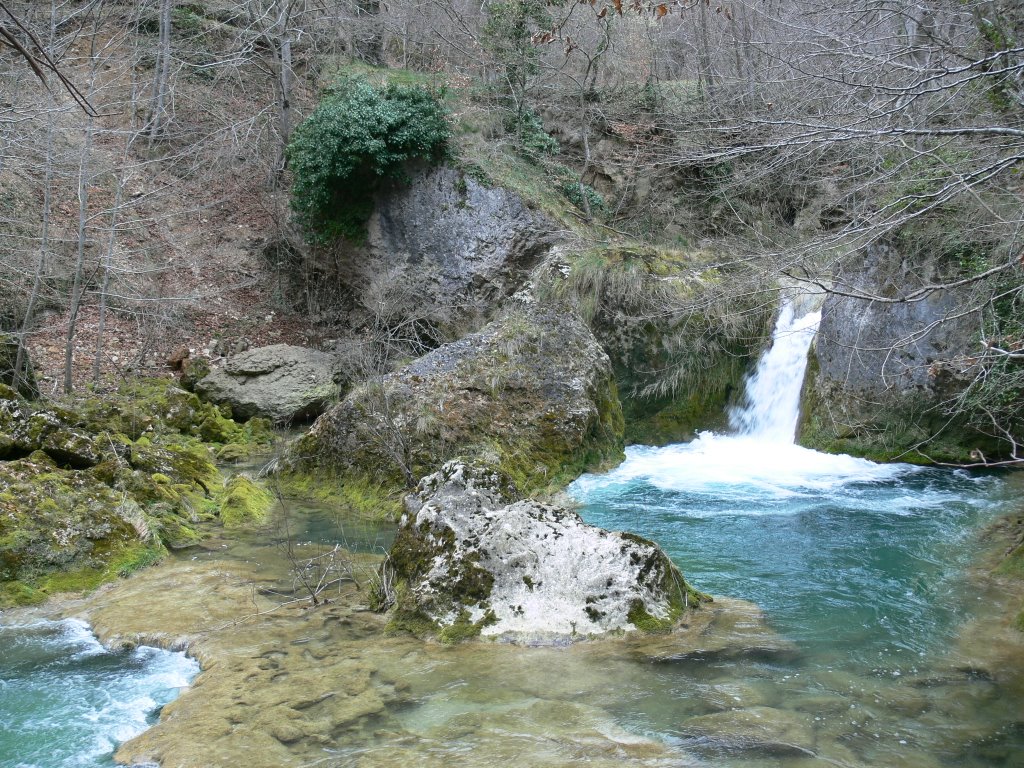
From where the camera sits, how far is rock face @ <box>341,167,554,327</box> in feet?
50.0

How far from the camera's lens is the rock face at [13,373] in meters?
10.4

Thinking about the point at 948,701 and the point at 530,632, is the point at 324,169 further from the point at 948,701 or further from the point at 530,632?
the point at 948,701

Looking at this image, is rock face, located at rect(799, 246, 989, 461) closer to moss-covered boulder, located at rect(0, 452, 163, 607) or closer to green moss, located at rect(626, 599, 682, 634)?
green moss, located at rect(626, 599, 682, 634)

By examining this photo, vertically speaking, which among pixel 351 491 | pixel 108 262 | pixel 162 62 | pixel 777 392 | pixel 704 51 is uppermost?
pixel 704 51

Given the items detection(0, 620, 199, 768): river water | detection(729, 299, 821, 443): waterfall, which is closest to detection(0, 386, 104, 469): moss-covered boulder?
→ detection(0, 620, 199, 768): river water

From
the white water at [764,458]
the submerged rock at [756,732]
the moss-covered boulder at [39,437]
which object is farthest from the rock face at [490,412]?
the submerged rock at [756,732]

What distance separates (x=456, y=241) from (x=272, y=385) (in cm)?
447

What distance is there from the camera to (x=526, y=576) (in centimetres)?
524

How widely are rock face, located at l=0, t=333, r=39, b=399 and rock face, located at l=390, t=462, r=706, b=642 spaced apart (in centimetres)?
733

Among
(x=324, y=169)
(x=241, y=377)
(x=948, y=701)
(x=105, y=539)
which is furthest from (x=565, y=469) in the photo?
(x=324, y=169)

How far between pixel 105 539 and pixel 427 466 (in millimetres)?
3283

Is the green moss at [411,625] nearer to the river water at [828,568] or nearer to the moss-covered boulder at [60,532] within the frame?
the river water at [828,568]

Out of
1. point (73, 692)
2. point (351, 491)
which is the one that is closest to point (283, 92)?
point (351, 491)

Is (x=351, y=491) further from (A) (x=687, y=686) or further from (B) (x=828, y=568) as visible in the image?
(A) (x=687, y=686)
